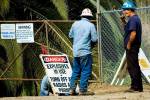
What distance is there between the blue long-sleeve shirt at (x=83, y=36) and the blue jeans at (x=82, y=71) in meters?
0.14

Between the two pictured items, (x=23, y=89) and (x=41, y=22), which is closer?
(x=41, y=22)

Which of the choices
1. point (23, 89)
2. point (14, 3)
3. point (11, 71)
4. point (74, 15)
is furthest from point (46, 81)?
point (74, 15)

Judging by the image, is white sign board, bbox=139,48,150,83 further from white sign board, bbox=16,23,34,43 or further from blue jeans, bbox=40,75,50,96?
white sign board, bbox=16,23,34,43

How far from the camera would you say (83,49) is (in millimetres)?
13828

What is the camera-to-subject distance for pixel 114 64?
17.7 m

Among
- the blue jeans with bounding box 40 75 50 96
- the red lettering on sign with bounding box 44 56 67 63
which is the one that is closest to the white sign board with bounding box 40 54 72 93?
the red lettering on sign with bounding box 44 56 67 63

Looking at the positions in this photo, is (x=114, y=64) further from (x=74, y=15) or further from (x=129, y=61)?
(x=74, y=15)

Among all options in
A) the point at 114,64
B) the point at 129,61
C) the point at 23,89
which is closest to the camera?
the point at 129,61

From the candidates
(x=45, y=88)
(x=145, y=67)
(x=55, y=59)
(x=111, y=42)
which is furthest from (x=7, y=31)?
(x=145, y=67)

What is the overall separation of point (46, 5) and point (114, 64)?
546 cm

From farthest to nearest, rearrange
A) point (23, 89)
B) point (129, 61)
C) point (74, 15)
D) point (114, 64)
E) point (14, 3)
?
1. point (74, 15)
2. point (14, 3)
3. point (23, 89)
4. point (114, 64)
5. point (129, 61)

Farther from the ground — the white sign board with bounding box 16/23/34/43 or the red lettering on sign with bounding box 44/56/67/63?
the white sign board with bounding box 16/23/34/43

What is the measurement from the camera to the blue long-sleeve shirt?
1376 cm

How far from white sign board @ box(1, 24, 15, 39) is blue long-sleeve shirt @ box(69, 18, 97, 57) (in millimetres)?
4222
